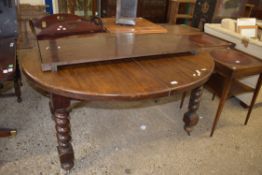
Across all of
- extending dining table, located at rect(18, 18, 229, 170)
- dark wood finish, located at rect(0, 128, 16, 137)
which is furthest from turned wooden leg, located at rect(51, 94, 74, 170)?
dark wood finish, located at rect(0, 128, 16, 137)

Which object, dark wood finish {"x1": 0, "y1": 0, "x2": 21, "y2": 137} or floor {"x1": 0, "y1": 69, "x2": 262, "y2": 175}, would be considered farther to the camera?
dark wood finish {"x1": 0, "y1": 0, "x2": 21, "y2": 137}

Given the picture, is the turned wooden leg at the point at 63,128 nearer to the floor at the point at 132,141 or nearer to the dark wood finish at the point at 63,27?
the floor at the point at 132,141

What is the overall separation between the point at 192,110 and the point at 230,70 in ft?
1.29

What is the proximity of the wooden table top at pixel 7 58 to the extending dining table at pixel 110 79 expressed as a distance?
0.24m

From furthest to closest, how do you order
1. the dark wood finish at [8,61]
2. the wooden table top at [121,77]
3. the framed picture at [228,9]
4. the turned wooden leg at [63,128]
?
the framed picture at [228,9], the dark wood finish at [8,61], the turned wooden leg at [63,128], the wooden table top at [121,77]

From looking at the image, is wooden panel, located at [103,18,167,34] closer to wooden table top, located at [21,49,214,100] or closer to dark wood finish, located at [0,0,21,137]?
wooden table top, located at [21,49,214,100]

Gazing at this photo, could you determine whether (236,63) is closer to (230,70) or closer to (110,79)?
(230,70)

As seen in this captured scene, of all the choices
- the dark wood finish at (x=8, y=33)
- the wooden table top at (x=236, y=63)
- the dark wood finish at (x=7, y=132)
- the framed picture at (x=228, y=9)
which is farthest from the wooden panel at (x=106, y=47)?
the framed picture at (x=228, y=9)

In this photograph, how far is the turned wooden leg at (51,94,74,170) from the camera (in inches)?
47.0

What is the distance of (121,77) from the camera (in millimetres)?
1196

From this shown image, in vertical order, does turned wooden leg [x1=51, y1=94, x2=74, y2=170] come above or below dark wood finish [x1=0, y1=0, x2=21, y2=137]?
below

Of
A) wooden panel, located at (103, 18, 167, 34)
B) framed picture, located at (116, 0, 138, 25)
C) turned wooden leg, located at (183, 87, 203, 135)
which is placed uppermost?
framed picture, located at (116, 0, 138, 25)

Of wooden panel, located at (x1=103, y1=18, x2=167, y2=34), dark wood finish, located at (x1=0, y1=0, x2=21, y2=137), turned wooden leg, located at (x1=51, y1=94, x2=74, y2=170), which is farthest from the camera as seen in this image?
wooden panel, located at (x1=103, y1=18, x2=167, y2=34)

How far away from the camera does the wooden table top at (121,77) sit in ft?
3.51
